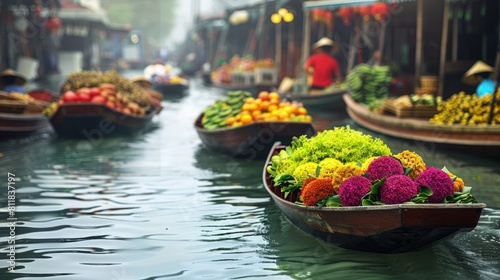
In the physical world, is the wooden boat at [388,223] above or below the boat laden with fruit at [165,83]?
above

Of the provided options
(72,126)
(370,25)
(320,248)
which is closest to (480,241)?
(320,248)

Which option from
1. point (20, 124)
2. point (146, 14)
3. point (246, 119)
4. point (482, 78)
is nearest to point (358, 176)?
point (246, 119)

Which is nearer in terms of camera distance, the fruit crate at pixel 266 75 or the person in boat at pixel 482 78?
the person in boat at pixel 482 78

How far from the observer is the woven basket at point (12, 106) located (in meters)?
12.9

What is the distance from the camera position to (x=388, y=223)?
504 cm

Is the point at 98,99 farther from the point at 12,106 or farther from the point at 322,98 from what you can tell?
the point at 322,98

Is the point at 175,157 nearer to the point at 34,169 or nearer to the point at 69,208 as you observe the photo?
the point at 34,169

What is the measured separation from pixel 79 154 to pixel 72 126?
5.54 feet

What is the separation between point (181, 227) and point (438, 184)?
2889 mm

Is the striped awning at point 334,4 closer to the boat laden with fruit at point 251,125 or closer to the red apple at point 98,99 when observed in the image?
the boat laden with fruit at point 251,125

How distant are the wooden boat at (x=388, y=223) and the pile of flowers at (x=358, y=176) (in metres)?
0.11

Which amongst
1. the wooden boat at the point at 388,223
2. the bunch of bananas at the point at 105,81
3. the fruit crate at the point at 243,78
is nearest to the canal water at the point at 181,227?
the wooden boat at the point at 388,223

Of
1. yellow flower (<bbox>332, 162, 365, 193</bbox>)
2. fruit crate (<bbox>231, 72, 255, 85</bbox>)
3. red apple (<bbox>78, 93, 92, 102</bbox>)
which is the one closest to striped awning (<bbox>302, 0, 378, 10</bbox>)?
fruit crate (<bbox>231, 72, 255, 85</bbox>)

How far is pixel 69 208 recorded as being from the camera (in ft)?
25.4
